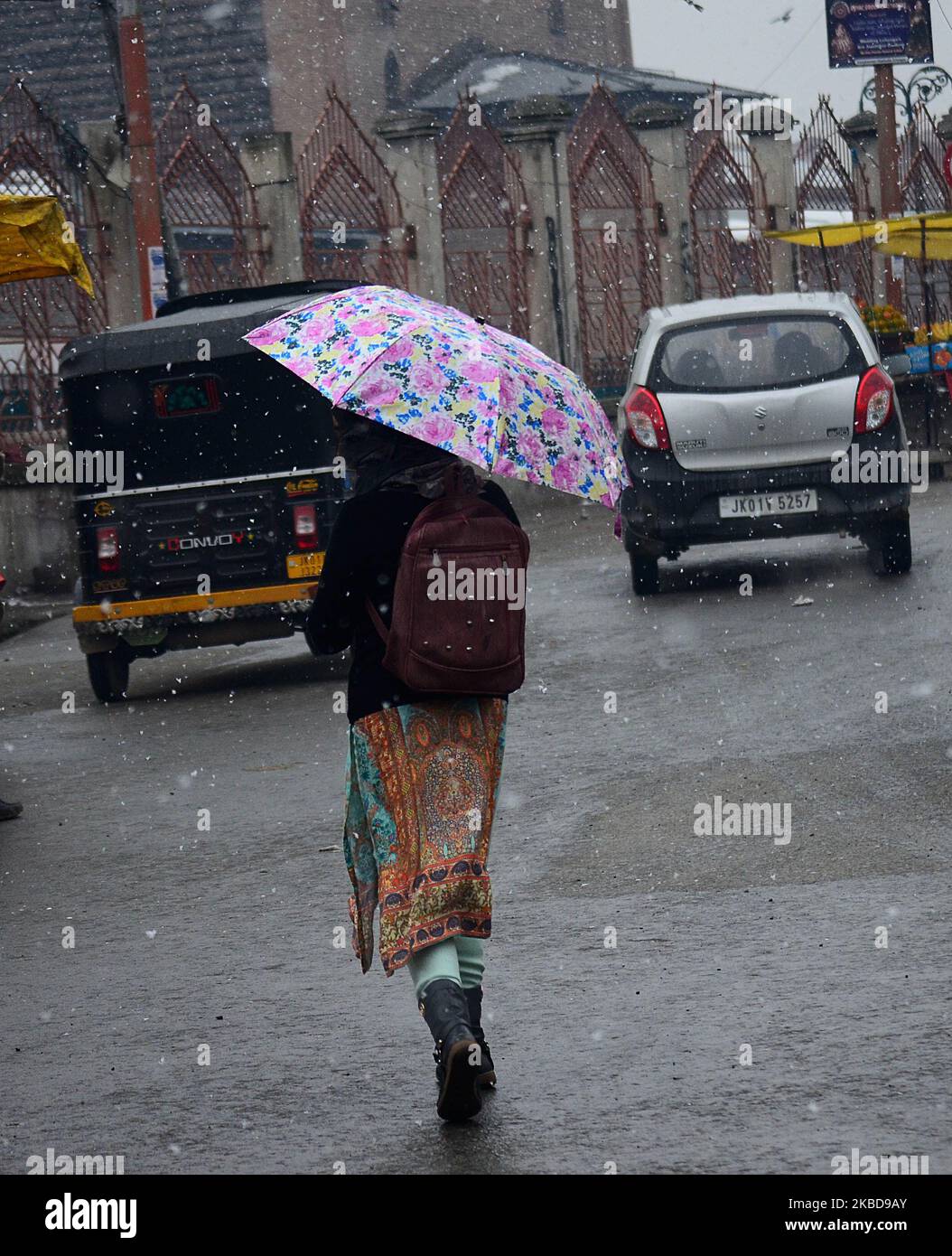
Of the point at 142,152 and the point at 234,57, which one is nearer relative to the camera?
the point at 142,152

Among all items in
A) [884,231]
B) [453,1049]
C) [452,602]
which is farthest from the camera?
[884,231]

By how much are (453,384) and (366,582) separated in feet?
1.64

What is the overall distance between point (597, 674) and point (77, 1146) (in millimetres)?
7030

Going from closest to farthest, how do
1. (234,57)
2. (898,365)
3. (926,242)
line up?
(898,365), (926,242), (234,57)

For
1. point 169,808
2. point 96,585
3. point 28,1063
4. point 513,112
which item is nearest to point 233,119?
point 513,112

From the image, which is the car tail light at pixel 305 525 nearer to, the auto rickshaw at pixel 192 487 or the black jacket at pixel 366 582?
the auto rickshaw at pixel 192 487

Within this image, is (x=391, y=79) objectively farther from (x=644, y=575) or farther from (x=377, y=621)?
(x=377, y=621)

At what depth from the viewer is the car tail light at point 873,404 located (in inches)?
536

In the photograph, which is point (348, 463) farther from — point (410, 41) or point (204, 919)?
point (410, 41)

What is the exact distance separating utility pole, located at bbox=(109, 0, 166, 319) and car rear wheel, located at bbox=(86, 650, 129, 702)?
7.46 meters

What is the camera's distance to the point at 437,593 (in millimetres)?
4836

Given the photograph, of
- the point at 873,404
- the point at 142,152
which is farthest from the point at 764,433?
the point at 142,152

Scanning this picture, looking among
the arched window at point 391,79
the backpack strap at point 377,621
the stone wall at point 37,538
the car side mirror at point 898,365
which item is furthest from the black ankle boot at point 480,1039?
the arched window at point 391,79

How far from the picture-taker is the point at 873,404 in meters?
13.6
